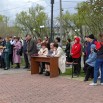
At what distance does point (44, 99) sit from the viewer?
33.2 feet

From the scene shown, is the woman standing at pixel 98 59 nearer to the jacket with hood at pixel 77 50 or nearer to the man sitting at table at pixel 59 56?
the jacket with hood at pixel 77 50

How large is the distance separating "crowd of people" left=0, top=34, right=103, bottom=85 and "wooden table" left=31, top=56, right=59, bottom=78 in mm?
201

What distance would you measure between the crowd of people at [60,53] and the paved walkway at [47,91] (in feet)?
2.87

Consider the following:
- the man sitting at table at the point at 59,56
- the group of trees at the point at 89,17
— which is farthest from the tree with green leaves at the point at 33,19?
the man sitting at table at the point at 59,56

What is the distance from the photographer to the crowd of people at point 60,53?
41.8ft

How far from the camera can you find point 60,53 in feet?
51.3

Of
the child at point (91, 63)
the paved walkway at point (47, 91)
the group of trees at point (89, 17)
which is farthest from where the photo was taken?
the group of trees at point (89, 17)

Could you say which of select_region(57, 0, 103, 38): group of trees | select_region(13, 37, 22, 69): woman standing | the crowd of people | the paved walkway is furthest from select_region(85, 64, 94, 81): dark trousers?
select_region(57, 0, 103, 38): group of trees

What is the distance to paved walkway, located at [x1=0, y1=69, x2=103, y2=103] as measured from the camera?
33.0ft

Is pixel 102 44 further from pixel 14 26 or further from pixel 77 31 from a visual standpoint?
pixel 14 26

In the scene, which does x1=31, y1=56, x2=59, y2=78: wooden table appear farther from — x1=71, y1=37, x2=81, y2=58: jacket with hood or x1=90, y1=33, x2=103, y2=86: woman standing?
x1=90, y1=33, x2=103, y2=86: woman standing

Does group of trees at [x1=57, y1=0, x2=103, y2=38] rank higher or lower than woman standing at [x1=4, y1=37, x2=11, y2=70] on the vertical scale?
higher

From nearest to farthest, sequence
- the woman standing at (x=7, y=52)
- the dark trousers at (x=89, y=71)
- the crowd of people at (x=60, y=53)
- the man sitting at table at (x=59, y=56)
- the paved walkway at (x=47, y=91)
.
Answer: the paved walkway at (x=47, y=91), the crowd of people at (x=60, y=53), the dark trousers at (x=89, y=71), the man sitting at table at (x=59, y=56), the woman standing at (x=7, y=52)

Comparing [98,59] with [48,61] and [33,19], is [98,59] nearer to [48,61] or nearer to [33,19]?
[48,61]
